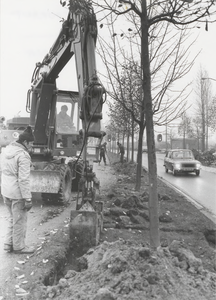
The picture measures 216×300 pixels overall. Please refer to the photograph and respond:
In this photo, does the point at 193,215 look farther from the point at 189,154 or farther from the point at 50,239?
Result: the point at 189,154

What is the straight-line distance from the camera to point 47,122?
31.8 ft

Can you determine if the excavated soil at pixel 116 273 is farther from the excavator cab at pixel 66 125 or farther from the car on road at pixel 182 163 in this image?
the car on road at pixel 182 163

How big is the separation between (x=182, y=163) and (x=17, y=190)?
52.7ft

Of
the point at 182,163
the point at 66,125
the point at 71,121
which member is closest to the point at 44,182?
the point at 66,125

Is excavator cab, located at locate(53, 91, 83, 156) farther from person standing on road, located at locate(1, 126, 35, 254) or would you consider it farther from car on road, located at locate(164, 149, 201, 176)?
car on road, located at locate(164, 149, 201, 176)

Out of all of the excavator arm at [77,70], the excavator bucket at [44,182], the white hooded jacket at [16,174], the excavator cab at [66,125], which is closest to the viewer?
the white hooded jacket at [16,174]

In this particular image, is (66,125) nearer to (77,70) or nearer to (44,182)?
(44,182)

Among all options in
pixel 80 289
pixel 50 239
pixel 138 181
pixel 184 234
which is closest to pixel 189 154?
pixel 138 181

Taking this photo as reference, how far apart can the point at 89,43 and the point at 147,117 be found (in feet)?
6.93

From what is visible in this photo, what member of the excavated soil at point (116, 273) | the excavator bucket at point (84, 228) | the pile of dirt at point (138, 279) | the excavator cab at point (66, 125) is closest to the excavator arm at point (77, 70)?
the excavator cab at point (66, 125)

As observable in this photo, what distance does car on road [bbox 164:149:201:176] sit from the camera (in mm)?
20094

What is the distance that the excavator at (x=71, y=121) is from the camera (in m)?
→ 5.46

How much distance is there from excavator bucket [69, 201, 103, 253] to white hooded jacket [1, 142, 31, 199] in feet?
2.92

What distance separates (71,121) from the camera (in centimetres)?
1014
